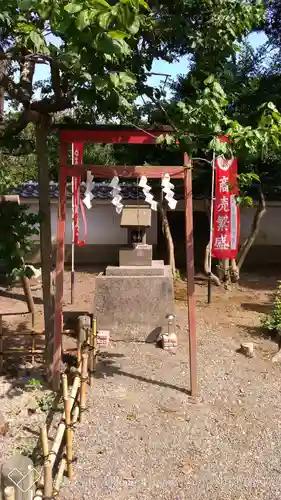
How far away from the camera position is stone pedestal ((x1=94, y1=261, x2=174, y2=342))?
7828 millimetres

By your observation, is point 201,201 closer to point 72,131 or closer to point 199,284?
point 199,284

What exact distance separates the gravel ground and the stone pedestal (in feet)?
0.96

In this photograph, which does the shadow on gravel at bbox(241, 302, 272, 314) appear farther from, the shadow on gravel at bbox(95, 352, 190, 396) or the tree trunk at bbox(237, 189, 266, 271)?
the shadow on gravel at bbox(95, 352, 190, 396)

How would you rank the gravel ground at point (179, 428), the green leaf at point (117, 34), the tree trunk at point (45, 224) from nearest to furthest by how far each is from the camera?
the green leaf at point (117, 34), the gravel ground at point (179, 428), the tree trunk at point (45, 224)

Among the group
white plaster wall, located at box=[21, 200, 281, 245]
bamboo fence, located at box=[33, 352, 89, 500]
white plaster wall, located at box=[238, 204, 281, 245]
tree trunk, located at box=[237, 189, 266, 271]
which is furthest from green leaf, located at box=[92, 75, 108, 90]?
white plaster wall, located at box=[238, 204, 281, 245]

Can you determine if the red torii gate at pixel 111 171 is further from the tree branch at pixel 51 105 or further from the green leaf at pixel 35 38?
the green leaf at pixel 35 38

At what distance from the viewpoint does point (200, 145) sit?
455 centimetres

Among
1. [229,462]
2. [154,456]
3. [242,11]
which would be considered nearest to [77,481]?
[154,456]

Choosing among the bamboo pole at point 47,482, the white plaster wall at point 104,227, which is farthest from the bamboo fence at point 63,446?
the white plaster wall at point 104,227

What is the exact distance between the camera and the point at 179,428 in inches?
197

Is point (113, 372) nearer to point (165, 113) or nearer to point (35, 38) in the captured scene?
point (165, 113)

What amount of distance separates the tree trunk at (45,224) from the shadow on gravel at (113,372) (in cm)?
86

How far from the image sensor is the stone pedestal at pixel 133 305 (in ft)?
25.7

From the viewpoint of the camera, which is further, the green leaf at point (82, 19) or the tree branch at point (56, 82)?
the tree branch at point (56, 82)
